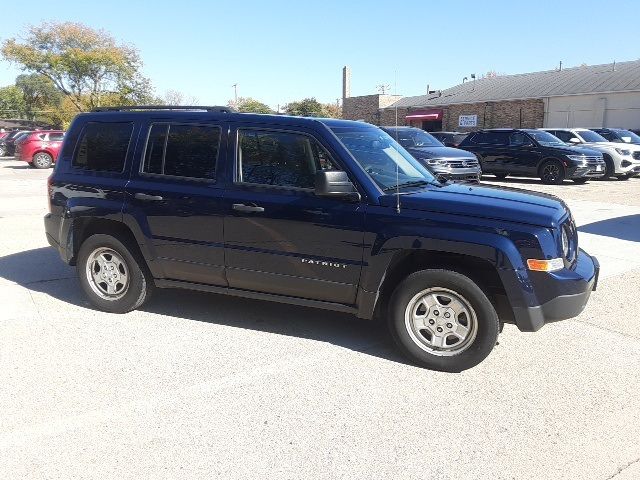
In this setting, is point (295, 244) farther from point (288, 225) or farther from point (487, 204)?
point (487, 204)

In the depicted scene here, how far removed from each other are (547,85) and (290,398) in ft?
130

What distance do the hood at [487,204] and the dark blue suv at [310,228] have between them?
14mm

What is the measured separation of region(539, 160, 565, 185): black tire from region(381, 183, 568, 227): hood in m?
13.2

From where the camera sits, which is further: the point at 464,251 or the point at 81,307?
the point at 81,307

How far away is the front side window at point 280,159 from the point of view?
4.16m

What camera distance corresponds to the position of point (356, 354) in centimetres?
414

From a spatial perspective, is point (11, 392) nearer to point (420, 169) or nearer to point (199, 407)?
point (199, 407)

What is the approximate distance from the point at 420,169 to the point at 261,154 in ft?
4.74

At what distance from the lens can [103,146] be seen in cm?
497

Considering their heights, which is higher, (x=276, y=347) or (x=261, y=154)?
(x=261, y=154)

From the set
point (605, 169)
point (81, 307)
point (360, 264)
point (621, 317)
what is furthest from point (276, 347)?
point (605, 169)

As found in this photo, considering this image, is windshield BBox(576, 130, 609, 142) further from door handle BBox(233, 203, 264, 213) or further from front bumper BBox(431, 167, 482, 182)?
door handle BBox(233, 203, 264, 213)

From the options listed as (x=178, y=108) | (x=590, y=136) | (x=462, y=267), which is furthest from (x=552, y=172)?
(x=178, y=108)

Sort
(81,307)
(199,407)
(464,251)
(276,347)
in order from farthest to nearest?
(81,307) → (276,347) → (464,251) → (199,407)
